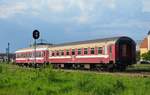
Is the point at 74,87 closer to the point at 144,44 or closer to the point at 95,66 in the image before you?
the point at 95,66

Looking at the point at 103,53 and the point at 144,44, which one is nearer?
the point at 103,53

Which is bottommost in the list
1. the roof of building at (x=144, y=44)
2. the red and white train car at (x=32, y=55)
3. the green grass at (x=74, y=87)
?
the green grass at (x=74, y=87)

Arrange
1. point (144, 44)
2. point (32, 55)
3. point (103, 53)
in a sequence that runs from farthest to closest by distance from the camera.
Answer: point (144, 44) < point (32, 55) < point (103, 53)

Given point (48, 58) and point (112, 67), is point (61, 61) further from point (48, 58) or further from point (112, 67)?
point (112, 67)

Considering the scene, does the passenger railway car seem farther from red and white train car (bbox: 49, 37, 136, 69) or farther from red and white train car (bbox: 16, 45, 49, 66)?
red and white train car (bbox: 16, 45, 49, 66)

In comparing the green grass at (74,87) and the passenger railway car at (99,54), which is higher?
the passenger railway car at (99,54)

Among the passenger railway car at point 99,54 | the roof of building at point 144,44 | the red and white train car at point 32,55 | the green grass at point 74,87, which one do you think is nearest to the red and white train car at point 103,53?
the passenger railway car at point 99,54

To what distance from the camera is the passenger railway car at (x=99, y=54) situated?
131ft

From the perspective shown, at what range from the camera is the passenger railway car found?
4006cm

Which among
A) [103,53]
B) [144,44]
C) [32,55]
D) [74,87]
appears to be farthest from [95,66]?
[144,44]

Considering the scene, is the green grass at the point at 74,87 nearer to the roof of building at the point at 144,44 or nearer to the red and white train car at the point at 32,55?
the red and white train car at the point at 32,55

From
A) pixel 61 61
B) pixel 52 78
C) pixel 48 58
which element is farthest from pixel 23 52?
pixel 52 78

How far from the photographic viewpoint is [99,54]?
41.7m

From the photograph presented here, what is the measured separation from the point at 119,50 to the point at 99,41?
3.16 meters
